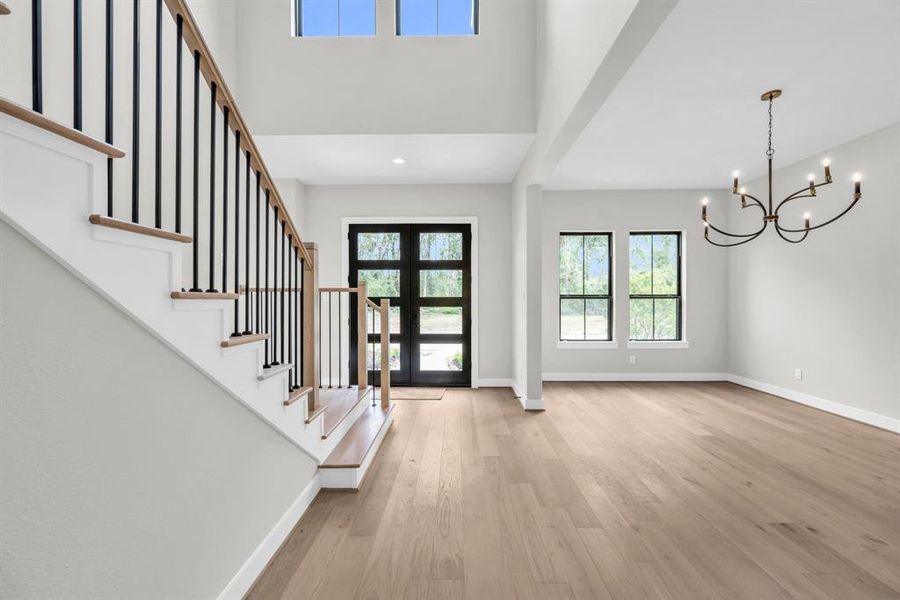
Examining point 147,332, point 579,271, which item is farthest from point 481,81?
point 147,332

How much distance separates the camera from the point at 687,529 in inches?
88.5

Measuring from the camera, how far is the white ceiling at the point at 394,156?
4.34 metres

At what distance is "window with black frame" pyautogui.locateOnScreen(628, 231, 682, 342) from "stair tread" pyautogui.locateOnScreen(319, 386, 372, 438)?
4.42m

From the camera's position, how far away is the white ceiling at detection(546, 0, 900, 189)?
2.51 meters

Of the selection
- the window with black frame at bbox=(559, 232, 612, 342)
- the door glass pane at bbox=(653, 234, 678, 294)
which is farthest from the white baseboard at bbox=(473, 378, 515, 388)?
the door glass pane at bbox=(653, 234, 678, 294)

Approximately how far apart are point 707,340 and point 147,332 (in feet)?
22.6

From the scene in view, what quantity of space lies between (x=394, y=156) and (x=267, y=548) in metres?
4.00

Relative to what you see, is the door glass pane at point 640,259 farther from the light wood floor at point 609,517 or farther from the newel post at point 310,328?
the newel post at point 310,328

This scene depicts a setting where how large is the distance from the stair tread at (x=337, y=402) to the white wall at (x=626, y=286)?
3317 mm

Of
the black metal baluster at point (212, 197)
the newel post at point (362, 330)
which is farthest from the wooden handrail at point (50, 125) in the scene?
the newel post at point (362, 330)

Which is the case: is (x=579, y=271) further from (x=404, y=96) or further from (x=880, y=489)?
(x=880, y=489)

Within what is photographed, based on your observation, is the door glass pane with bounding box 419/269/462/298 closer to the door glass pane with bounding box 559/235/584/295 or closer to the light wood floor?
the door glass pane with bounding box 559/235/584/295

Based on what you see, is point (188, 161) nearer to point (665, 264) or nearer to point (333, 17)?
point (333, 17)

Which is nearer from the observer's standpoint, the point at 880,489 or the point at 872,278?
the point at 880,489
